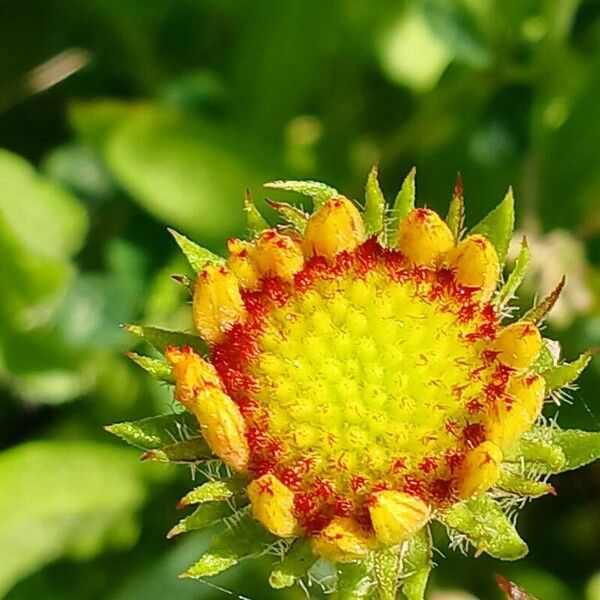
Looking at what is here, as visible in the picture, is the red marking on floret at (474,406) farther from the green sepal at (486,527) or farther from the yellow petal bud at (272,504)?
the yellow petal bud at (272,504)

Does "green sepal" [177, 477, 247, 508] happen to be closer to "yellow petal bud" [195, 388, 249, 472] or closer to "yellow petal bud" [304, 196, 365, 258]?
"yellow petal bud" [195, 388, 249, 472]

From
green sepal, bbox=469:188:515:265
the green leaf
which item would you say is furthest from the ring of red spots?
the green leaf

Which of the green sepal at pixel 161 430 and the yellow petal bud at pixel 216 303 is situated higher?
the yellow petal bud at pixel 216 303

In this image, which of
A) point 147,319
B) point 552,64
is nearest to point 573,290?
point 552,64

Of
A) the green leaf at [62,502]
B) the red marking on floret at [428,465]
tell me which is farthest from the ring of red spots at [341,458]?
the green leaf at [62,502]

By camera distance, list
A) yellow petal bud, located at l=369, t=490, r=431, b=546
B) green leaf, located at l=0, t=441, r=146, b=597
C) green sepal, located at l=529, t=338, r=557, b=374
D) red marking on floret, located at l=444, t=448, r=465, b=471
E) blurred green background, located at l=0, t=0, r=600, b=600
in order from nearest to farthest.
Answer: yellow petal bud, located at l=369, t=490, r=431, b=546, red marking on floret, located at l=444, t=448, r=465, b=471, green sepal, located at l=529, t=338, r=557, b=374, green leaf, located at l=0, t=441, r=146, b=597, blurred green background, located at l=0, t=0, r=600, b=600

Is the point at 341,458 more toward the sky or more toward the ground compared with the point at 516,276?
more toward the ground

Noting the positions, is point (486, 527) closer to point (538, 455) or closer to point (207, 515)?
point (538, 455)

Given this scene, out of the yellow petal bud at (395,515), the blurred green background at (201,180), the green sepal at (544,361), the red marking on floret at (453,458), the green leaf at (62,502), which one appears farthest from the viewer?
the blurred green background at (201,180)

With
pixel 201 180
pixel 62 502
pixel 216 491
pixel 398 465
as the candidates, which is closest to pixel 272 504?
pixel 216 491
